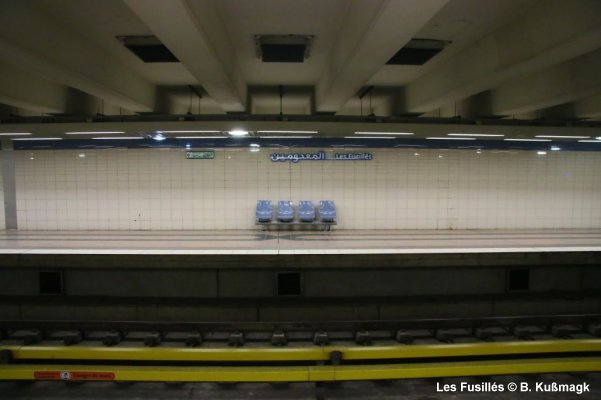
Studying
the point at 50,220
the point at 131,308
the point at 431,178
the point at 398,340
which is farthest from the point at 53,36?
the point at 431,178

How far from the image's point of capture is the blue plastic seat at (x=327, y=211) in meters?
7.62

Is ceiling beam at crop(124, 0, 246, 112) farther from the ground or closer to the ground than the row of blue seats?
farther from the ground

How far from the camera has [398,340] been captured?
371 centimetres

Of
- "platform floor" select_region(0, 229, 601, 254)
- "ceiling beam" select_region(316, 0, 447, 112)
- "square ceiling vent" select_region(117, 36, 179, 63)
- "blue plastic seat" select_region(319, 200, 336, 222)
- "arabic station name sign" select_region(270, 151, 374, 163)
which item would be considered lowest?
"platform floor" select_region(0, 229, 601, 254)

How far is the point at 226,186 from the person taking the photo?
787cm

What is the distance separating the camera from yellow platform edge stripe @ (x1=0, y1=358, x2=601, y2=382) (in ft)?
10.0

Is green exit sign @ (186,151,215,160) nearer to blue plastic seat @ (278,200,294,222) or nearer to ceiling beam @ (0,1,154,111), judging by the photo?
blue plastic seat @ (278,200,294,222)

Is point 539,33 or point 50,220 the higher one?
point 539,33

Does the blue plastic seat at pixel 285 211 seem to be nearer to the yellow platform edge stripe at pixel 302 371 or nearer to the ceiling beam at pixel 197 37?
the ceiling beam at pixel 197 37

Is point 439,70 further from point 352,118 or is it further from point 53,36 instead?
point 53,36

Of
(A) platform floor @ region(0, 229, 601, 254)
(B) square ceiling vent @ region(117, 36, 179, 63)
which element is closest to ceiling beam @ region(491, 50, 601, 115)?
(A) platform floor @ region(0, 229, 601, 254)

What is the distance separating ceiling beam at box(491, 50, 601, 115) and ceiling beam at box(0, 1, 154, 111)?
18.2 ft

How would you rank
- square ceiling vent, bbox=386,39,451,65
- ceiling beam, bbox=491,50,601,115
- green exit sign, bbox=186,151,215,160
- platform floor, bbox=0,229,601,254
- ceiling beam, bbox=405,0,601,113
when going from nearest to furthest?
1. ceiling beam, bbox=405,0,601,113
2. square ceiling vent, bbox=386,39,451,65
3. ceiling beam, bbox=491,50,601,115
4. platform floor, bbox=0,229,601,254
5. green exit sign, bbox=186,151,215,160

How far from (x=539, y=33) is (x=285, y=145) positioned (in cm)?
587
